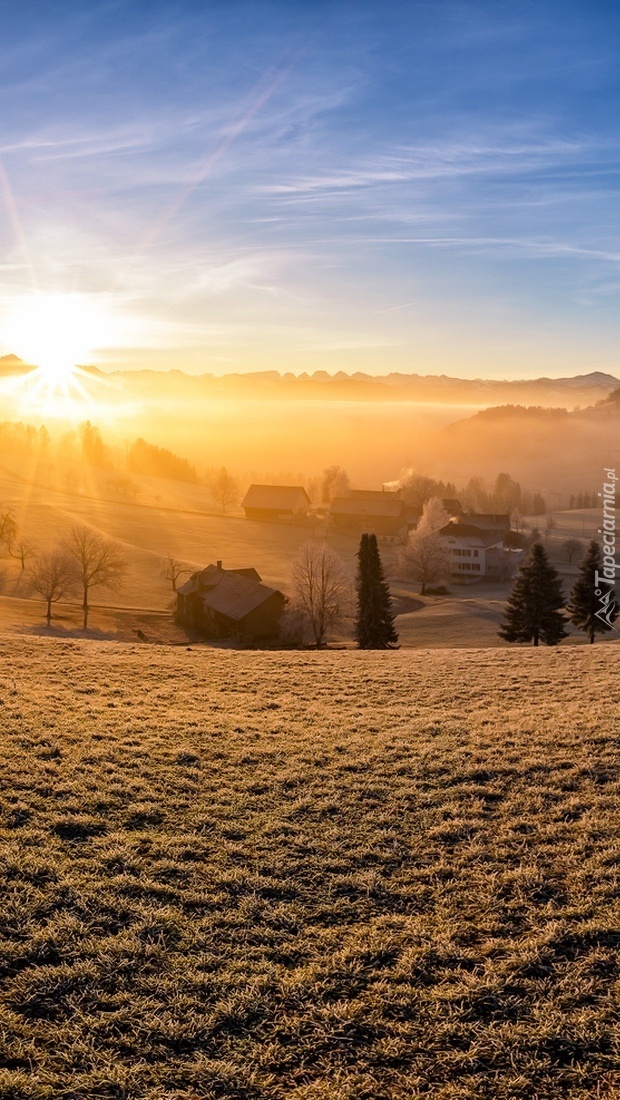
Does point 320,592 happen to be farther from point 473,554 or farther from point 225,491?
point 225,491

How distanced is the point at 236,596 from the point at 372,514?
246 ft

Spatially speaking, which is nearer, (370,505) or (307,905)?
(307,905)

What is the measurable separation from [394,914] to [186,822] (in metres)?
4.17

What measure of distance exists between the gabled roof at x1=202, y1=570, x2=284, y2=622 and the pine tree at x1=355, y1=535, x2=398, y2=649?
11.6 meters

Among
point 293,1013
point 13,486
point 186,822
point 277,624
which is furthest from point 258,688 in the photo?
point 13,486

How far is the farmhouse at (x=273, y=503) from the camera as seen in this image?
13775 centimetres

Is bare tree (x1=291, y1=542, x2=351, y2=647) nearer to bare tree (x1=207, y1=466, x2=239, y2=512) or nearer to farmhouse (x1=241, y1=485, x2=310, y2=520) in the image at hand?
farmhouse (x1=241, y1=485, x2=310, y2=520)

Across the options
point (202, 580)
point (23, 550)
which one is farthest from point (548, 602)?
point (23, 550)

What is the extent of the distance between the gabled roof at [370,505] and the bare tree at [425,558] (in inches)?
1632

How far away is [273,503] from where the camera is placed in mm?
138250

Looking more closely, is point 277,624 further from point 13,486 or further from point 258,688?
point 13,486

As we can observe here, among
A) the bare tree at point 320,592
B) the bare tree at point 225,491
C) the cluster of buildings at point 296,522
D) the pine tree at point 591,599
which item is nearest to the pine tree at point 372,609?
the bare tree at point 320,592

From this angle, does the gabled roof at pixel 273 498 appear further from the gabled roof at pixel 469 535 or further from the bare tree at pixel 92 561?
the bare tree at pixel 92 561

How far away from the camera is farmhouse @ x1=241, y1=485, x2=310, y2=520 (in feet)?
452
